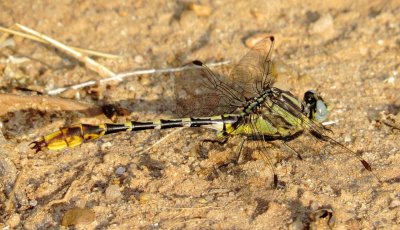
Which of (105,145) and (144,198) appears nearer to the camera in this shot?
(144,198)

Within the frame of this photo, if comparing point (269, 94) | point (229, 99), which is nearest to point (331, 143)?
point (269, 94)

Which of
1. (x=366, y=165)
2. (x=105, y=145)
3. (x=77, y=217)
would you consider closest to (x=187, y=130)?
(x=105, y=145)

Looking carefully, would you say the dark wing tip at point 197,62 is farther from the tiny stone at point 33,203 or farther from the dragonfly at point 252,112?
the tiny stone at point 33,203

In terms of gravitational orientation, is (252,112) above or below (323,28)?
below

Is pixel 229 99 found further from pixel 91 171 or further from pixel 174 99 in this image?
pixel 91 171

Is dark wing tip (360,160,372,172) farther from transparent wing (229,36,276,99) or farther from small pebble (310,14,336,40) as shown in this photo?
small pebble (310,14,336,40)

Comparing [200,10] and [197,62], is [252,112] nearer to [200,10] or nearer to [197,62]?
[197,62]

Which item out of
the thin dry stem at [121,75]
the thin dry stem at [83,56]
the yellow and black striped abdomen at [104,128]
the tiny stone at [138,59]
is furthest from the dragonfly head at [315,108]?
the thin dry stem at [83,56]
